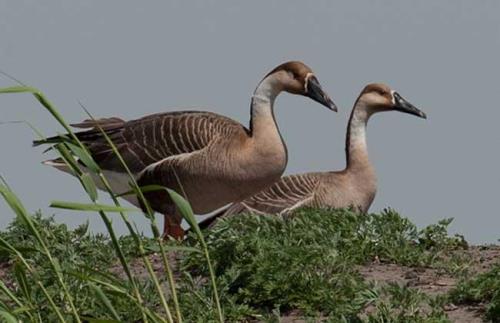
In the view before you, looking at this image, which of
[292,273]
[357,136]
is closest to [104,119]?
[357,136]

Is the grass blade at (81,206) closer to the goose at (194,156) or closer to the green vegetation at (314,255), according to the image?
the green vegetation at (314,255)

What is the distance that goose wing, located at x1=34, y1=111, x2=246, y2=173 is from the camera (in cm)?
1326

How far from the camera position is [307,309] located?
26.0 feet

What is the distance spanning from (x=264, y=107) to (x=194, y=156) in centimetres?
130

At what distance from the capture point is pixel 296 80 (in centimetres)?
1438

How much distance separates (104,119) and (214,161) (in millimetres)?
1947

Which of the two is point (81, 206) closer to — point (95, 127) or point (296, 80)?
point (95, 127)

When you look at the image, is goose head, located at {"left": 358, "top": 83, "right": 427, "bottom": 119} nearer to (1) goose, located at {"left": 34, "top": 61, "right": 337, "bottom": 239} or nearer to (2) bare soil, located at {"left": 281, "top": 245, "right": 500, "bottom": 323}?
(1) goose, located at {"left": 34, "top": 61, "right": 337, "bottom": 239}

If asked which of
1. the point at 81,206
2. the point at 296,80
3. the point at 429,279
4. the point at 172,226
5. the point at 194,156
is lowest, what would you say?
the point at 172,226

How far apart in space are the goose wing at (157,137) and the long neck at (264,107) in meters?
0.22

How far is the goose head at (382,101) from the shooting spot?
16.5 metres

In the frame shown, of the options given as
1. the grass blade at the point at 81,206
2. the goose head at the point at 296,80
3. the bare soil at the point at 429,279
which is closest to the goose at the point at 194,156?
the goose head at the point at 296,80

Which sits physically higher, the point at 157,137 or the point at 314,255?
the point at 314,255

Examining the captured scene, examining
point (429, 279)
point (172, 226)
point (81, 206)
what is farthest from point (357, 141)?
point (81, 206)
